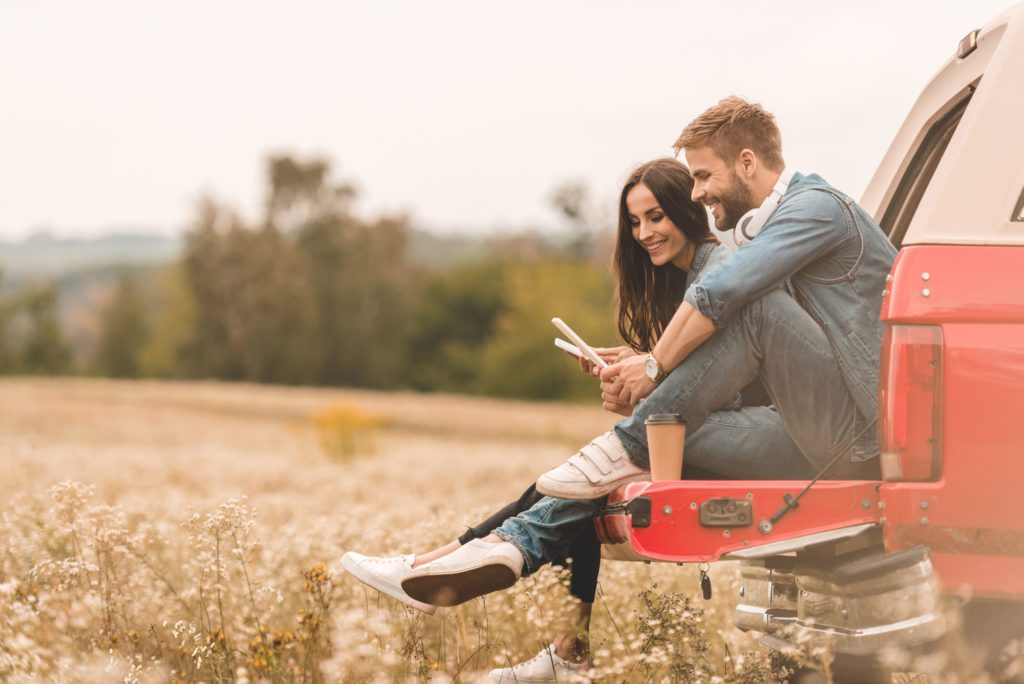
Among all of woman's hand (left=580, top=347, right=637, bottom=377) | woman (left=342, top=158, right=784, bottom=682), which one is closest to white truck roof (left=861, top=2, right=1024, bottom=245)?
woman (left=342, top=158, right=784, bottom=682)

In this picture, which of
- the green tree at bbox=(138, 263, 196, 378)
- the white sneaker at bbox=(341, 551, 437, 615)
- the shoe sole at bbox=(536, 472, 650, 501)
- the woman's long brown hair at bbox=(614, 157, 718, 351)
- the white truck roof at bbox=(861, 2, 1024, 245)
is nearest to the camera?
the white truck roof at bbox=(861, 2, 1024, 245)

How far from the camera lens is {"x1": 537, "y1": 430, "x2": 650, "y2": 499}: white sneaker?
3930mm

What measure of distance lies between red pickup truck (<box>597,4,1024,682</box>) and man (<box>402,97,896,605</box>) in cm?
27

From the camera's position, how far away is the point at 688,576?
19.5 ft

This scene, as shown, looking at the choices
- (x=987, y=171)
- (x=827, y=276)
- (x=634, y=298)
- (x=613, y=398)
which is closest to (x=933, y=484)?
(x=827, y=276)

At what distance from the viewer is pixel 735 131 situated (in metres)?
4.18

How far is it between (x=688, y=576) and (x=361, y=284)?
209ft

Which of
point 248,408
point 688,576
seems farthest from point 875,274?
point 248,408

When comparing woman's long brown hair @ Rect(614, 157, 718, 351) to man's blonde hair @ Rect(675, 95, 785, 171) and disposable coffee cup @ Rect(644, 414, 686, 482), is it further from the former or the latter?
disposable coffee cup @ Rect(644, 414, 686, 482)

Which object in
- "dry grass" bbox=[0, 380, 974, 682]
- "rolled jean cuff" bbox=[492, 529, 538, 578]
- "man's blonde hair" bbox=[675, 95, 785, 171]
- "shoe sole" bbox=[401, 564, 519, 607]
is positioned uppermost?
"man's blonde hair" bbox=[675, 95, 785, 171]

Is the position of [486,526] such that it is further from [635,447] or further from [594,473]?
[635,447]

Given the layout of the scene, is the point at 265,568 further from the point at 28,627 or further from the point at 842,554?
the point at 842,554

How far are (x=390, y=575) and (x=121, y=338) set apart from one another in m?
89.3

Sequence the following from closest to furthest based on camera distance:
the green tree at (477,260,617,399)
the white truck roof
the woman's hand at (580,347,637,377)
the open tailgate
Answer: the white truck roof < the open tailgate < the woman's hand at (580,347,637,377) < the green tree at (477,260,617,399)
